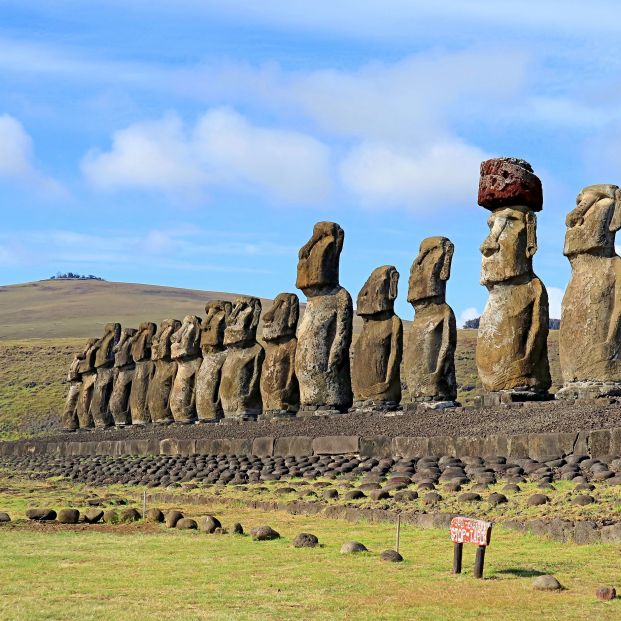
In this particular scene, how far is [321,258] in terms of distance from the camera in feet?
79.6

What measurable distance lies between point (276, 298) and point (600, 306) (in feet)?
32.2

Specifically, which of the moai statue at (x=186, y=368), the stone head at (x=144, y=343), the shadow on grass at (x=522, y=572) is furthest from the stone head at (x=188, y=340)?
the shadow on grass at (x=522, y=572)

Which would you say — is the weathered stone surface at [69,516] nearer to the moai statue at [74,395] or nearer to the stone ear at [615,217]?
the stone ear at [615,217]

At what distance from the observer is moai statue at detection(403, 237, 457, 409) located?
68.7ft

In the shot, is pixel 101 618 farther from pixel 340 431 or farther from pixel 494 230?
pixel 494 230

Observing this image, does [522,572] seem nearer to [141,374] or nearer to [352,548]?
[352,548]

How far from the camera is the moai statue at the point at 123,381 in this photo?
110 feet

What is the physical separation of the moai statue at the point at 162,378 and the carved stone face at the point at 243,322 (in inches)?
136

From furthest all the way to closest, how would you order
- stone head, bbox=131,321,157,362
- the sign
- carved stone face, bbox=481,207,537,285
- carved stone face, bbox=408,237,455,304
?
stone head, bbox=131,321,157,362 < carved stone face, bbox=408,237,455,304 < carved stone face, bbox=481,207,537,285 < the sign

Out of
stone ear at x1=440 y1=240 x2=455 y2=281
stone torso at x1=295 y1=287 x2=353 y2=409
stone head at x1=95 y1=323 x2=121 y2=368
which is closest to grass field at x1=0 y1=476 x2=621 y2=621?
stone ear at x1=440 y1=240 x2=455 y2=281

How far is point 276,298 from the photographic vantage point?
26078 mm

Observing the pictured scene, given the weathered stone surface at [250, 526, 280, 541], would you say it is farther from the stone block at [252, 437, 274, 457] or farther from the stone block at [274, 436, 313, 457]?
the stone block at [252, 437, 274, 457]

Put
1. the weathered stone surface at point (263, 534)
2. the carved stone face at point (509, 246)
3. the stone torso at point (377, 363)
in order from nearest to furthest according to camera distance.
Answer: the weathered stone surface at point (263, 534) < the carved stone face at point (509, 246) < the stone torso at point (377, 363)

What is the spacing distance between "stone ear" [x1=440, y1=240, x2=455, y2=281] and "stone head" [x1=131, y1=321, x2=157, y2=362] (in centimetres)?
1324
